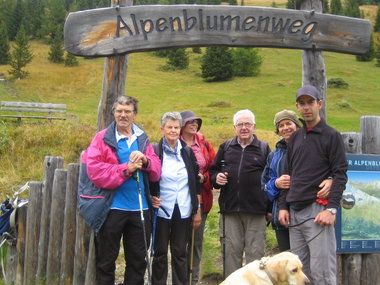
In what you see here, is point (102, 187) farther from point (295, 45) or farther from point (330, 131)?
point (295, 45)

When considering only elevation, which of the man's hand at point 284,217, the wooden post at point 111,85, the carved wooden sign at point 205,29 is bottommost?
the man's hand at point 284,217

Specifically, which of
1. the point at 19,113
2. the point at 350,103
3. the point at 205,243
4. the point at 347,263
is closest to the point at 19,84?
the point at 19,113

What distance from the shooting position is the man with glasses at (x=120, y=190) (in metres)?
4.08

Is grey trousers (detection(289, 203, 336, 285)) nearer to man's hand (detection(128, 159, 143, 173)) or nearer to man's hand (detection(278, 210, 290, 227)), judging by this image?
man's hand (detection(278, 210, 290, 227))

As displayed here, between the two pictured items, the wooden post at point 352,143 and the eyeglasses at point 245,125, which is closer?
the eyeglasses at point 245,125

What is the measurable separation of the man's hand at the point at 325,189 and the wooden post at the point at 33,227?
306 cm

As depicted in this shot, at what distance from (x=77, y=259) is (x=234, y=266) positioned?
1.67 meters

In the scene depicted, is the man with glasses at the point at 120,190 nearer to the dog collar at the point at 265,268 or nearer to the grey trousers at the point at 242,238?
the grey trousers at the point at 242,238

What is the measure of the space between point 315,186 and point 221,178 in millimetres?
1061

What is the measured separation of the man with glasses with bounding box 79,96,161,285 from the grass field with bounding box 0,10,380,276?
77.7 inches

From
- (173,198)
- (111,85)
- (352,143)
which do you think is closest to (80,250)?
(173,198)

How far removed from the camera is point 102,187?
4105 millimetres

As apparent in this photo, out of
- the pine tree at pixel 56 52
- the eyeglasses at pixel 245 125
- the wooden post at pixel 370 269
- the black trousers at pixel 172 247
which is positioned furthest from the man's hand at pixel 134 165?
the pine tree at pixel 56 52

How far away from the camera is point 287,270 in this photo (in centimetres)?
346
